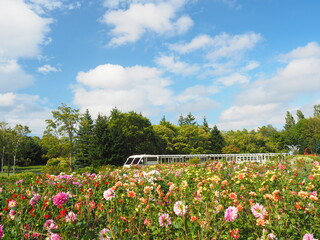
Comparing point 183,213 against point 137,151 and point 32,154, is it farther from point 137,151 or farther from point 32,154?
point 32,154

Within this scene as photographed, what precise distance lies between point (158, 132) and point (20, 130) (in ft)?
59.1

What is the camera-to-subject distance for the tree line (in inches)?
925

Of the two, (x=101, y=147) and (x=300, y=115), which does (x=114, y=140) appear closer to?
(x=101, y=147)

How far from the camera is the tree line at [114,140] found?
23.5 meters

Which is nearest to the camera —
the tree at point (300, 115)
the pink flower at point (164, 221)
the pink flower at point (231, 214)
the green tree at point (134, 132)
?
the pink flower at point (231, 214)

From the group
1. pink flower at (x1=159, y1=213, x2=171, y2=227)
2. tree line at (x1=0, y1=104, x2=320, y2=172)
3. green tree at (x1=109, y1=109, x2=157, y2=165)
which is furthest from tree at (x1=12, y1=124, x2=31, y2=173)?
pink flower at (x1=159, y1=213, x2=171, y2=227)

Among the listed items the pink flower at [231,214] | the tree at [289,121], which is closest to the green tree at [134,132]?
the pink flower at [231,214]

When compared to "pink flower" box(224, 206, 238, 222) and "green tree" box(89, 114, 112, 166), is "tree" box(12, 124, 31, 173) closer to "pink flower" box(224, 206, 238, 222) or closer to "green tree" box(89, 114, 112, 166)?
"green tree" box(89, 114, 112, 166)

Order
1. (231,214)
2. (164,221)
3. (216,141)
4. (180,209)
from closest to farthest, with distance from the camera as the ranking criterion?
(231,214) → (180,209) → (164,221) → (216,141)

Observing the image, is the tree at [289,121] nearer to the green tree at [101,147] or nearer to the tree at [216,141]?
the tree at [216,141]


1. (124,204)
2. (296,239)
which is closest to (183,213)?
(296,239)

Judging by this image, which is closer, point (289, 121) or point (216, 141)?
point (216, 141)

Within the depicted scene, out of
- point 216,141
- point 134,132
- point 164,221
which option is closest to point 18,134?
point 134,132

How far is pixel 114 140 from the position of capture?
23.7 meters
